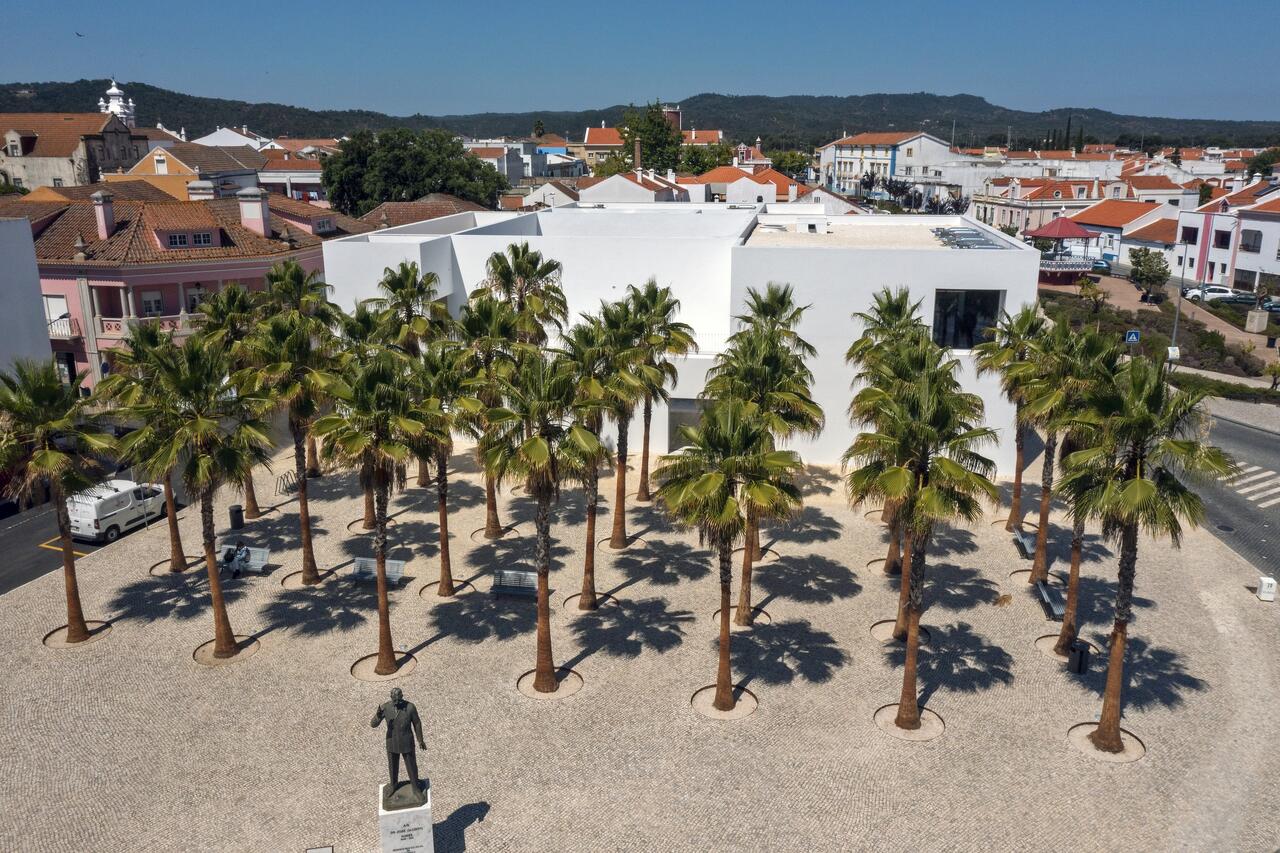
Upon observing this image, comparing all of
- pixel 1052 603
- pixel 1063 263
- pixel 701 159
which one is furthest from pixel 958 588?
pixel 701 159

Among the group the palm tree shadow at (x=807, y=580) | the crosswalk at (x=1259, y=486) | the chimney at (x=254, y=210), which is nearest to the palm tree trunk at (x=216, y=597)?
the palm tree shadow at (x=807, y=580)

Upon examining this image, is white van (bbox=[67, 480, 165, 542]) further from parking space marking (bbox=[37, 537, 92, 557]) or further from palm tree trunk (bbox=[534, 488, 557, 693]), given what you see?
palm tree trunk (bbox=[534, 488, 557, 693])

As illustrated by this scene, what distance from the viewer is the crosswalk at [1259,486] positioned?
35.5 metres

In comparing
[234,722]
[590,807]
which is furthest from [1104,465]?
[234,722]

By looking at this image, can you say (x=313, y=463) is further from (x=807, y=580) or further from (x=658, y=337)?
(x=807, y=580)

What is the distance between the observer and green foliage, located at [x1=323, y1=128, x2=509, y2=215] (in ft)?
294

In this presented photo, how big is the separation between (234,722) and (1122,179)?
13399 centimetres

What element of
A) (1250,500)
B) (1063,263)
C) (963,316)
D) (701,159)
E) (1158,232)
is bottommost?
(1250,500)

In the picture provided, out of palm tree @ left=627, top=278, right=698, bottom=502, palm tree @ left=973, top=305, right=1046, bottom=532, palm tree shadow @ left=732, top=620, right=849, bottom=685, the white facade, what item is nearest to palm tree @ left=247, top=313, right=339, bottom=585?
palm tree @ left=627, top=278, right=698, bottom=502

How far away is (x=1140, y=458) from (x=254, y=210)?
4761cm

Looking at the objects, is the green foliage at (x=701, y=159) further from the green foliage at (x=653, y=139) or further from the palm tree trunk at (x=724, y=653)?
the palm tree trunk at (x=724, y=653)

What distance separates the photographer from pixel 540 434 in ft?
67.2

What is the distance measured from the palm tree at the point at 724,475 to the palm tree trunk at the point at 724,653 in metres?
0.51

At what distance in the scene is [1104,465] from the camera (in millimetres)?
18453
